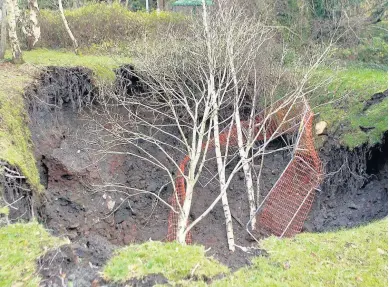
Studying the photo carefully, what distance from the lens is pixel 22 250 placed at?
188 inches

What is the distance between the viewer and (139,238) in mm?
9883

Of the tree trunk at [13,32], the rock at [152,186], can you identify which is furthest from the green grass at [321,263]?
the tree trunk at [13,32]

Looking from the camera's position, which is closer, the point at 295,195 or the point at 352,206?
the point at 352,206

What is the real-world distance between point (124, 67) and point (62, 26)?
5.44 m

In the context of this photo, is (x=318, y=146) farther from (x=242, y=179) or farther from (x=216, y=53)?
(x=216, y=53)

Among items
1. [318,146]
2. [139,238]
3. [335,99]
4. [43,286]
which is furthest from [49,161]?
[335,99]

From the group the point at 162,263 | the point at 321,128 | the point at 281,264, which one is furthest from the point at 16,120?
the point at 321,128

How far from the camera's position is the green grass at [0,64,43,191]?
23.0 ft

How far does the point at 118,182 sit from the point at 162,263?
243 inches

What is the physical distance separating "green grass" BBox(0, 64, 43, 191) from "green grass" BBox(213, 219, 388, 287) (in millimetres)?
4245

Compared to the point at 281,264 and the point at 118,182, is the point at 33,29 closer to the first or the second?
the point at 118,182

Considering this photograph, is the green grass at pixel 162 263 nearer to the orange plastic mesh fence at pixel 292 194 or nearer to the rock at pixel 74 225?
the rock at pixel 74 225

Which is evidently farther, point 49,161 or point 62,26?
point 62,26

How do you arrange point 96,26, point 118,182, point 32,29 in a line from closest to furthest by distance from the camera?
point 118,182, point 32,29, point 96,26
